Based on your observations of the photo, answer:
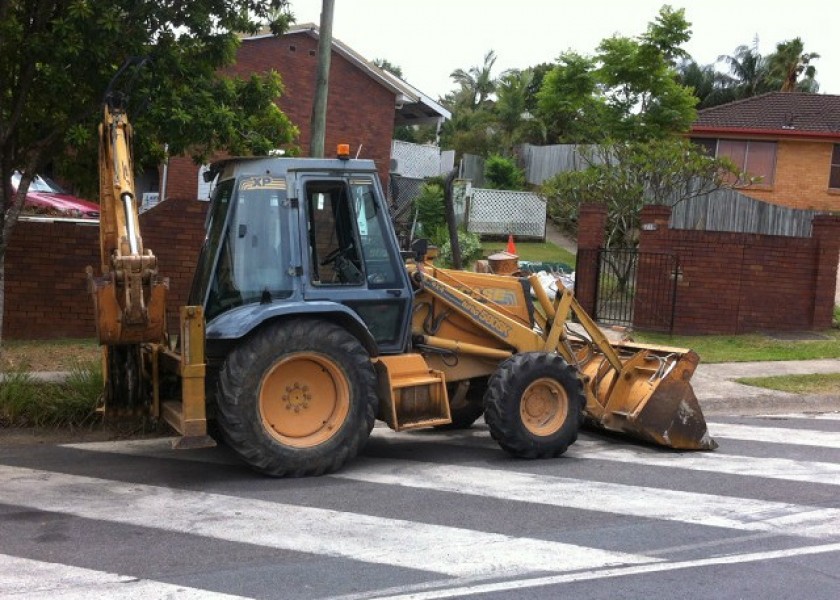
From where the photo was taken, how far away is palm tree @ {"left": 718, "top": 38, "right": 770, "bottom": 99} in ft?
185

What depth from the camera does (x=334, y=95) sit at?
26.7 m

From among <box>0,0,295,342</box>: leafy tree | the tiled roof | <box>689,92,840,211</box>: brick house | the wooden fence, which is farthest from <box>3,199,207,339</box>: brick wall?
the tiled roof

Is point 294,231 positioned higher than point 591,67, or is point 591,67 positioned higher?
point 591,67

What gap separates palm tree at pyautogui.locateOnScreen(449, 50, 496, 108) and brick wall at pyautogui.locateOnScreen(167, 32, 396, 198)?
2203 cm

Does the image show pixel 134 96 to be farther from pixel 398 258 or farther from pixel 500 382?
pixel 500 382

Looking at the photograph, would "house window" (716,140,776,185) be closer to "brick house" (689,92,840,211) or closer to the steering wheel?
"brick house" (689,92,840,211)

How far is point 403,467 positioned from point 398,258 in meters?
1.77

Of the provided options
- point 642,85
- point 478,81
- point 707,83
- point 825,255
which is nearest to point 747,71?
point 707,83

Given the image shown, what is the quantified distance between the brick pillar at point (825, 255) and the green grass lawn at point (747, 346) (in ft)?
2.38

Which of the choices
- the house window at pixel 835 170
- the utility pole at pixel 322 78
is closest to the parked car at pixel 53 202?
the utility pole at pixel 322 78

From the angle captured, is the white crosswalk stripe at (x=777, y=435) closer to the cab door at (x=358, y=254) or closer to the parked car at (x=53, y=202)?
the cab door at (x=358, y=254)

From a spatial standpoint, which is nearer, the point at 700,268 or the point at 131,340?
the point at 131,340

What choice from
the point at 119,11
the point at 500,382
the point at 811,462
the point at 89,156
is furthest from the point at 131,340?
the point at 811,462

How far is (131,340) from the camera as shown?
24.0 feet
